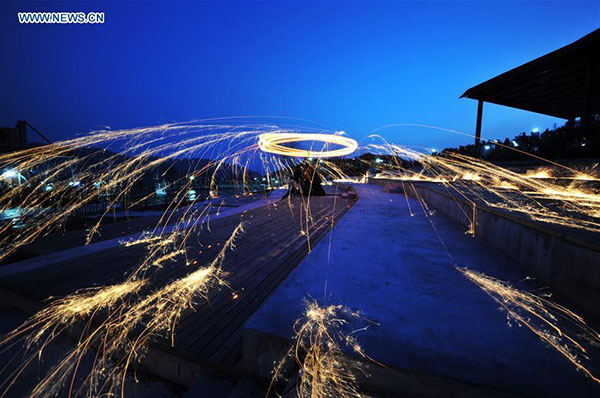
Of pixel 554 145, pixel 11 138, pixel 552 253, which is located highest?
pixel 11 138

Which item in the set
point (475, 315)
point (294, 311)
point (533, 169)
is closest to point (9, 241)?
point (294, 311)

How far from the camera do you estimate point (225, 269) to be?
4.18 m

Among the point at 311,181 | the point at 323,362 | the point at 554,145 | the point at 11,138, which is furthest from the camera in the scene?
the point at 11,138

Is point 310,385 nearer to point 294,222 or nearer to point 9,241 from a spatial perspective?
point 294,222

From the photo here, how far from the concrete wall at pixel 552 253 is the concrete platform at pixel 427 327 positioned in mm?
228

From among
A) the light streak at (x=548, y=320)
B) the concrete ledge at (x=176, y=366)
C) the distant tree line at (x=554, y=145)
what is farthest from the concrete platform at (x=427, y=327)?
the distant tree line at (x=554, y=145)

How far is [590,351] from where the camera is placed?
191cm

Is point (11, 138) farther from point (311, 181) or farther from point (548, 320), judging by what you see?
point (548, 320)

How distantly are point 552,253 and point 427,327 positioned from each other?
86.5 inches

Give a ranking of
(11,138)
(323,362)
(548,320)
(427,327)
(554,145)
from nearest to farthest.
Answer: (323,362), (427,327), (548,320), (554,145), (11,138)

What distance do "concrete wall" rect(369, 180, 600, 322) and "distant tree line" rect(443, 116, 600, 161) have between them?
709 cm

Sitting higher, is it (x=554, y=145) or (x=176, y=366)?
(x=554, y=145)

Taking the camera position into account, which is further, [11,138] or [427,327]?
[11,138]

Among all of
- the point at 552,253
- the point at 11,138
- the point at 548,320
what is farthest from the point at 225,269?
the point at 11,138
